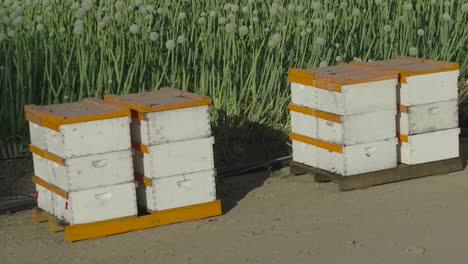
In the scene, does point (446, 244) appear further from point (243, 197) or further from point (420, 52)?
point (420, 52)

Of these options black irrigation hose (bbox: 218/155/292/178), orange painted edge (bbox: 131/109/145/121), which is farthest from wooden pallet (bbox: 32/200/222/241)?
black irrigation hose (bbox: 218/155/292/178)

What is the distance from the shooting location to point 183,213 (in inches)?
310

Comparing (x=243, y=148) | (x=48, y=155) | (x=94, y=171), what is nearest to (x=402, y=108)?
(x=243, y=148)

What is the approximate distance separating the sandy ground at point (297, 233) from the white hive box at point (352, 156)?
165 millimetres

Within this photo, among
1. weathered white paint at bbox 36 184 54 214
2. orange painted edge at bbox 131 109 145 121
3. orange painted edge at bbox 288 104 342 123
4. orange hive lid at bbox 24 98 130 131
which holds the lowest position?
weathered white paint at bbox 36 184 54 214

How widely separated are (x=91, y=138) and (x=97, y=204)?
43 cm

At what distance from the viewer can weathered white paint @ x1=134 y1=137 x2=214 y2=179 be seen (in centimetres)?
780

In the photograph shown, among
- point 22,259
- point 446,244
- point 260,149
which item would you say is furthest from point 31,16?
point 446,244

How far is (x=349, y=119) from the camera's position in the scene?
8.51 m

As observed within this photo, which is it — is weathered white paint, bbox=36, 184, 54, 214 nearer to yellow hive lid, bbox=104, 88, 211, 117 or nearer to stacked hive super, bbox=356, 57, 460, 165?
yellow hive lid, bbox=104, 88, 211, 117

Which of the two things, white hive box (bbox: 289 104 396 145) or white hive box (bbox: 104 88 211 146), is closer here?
white hive box (bbox: 104 88 211 146)

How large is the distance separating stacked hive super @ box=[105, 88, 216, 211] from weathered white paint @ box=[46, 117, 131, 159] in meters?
0.19

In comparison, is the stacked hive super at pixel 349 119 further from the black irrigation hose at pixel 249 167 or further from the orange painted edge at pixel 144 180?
the orange painted edge at pixel 144 180

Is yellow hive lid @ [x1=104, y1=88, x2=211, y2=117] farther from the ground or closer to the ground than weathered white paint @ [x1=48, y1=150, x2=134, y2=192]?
farther from the ground
